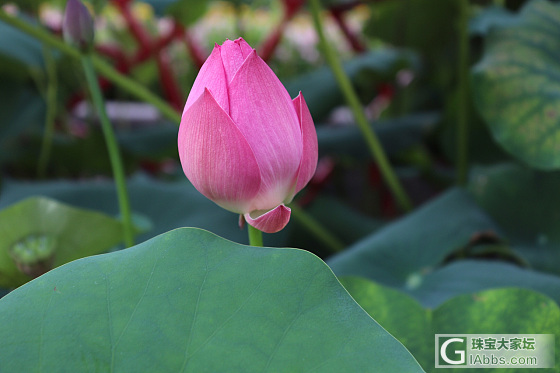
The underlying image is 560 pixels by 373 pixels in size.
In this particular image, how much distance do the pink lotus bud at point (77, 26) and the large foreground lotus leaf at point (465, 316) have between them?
1.26ft

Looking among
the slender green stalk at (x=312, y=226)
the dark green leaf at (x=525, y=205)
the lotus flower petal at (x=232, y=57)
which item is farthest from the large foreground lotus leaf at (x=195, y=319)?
the dark green leaf at (x=525, y=205)

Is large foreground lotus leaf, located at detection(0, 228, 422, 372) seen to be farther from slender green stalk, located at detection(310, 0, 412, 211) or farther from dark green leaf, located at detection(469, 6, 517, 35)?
dark green leaf, located at detection(469, 6, 517, 35)

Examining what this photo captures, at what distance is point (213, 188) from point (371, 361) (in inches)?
6.1

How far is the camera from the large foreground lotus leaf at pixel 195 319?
0.34 meters

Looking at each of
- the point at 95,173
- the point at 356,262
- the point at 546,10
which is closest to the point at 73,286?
the point at 356,262

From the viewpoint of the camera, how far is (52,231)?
0.56 m

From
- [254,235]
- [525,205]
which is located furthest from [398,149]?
[254,235]

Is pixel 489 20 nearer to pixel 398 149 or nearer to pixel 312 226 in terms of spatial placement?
pixel 398 149

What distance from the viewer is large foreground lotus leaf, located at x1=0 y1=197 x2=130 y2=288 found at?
53cm

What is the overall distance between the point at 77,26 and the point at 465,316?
0.47 meters

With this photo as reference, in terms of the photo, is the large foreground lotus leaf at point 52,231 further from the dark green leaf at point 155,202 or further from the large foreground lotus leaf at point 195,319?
the dark green leaf at point 155,202

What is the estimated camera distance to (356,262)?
0.76m

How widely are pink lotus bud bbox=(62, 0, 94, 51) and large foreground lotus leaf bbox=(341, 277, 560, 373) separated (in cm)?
38

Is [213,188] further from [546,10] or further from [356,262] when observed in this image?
[546,10]
